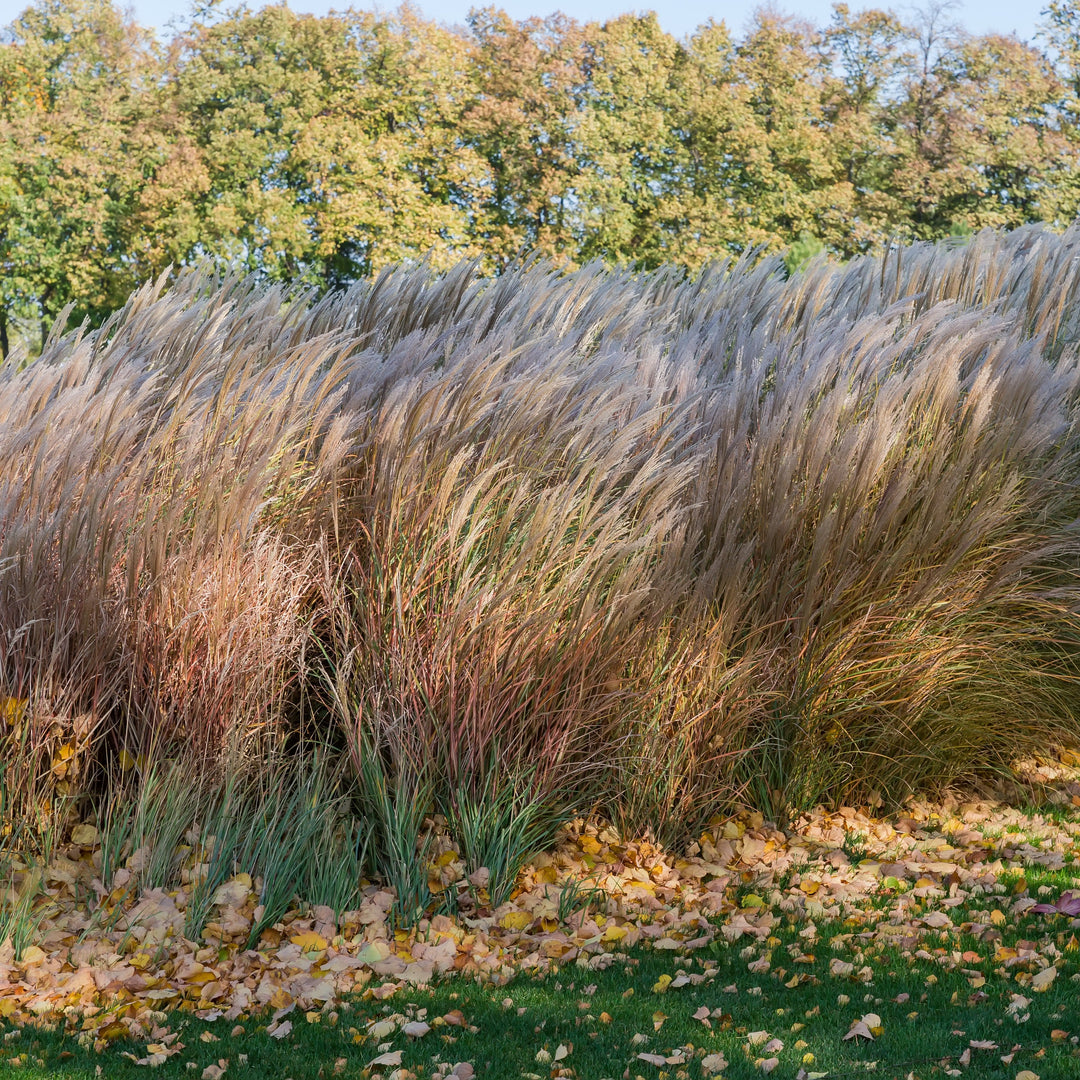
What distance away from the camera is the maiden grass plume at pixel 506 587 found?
4.24 m

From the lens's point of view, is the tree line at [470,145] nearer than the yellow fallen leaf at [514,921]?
No

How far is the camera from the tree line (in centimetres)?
2803

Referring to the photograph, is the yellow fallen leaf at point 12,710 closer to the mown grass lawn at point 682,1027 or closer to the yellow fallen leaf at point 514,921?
the mown grass lawn at point 682,1027

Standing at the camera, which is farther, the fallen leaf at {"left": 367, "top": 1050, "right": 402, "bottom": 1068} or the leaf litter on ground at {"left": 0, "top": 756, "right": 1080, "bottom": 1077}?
the leaf litter on ground at {"left": 0, "top": 756, "right": 1080, "bottom": 1077}

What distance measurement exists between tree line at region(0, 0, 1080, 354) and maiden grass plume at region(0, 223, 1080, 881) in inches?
896

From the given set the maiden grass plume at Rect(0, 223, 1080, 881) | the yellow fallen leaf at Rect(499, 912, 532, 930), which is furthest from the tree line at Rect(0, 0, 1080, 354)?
the yellow fallen leaf at Rect(499, 912, 532, 930)

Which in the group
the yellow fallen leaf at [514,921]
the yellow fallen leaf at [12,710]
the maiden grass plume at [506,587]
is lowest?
the yellow fallen leaf at [514,921]

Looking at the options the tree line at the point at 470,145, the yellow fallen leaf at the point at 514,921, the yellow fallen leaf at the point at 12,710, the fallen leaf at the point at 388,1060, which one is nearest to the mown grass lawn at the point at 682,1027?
the fallen leaf at the point at 388,1060

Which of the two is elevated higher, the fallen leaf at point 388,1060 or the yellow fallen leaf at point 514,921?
the fallen leaf at point 388,1060

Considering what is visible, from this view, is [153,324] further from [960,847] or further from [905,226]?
[905,226]

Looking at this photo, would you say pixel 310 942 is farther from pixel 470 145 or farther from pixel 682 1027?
pixel 470 145

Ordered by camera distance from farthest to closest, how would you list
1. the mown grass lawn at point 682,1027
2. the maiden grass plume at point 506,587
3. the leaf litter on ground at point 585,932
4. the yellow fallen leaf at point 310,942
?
the maiden grass plume at point 506,587 → the yellow fallen leaf at point 310,942 → the leaf litter on ground at point 585,932 → the mown grass lawn at point 682,1027

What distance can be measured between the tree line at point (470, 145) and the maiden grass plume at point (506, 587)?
22753mm

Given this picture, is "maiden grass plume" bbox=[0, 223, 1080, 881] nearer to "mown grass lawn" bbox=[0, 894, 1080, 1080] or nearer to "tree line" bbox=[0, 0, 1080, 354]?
"mown grass lawn" bbox=[0, 894, 1080, 1080]
